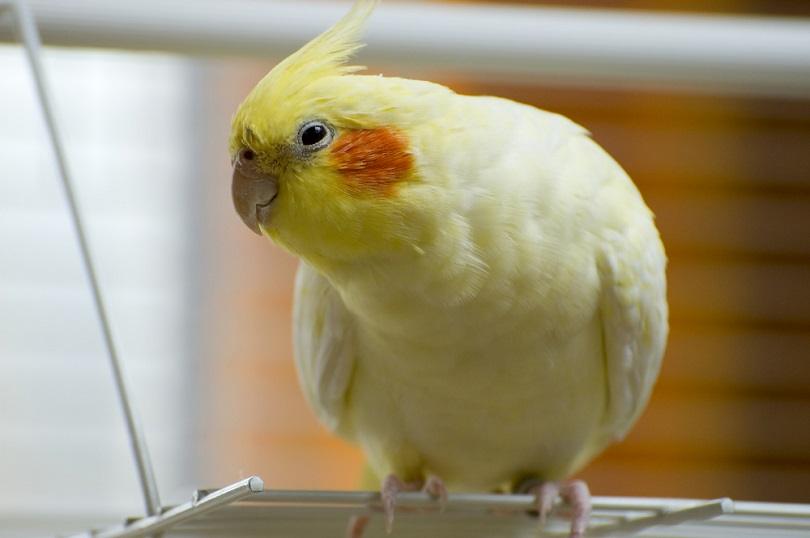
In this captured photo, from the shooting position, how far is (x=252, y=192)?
2.55ft

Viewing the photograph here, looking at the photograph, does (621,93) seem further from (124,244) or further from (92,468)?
(92,468)

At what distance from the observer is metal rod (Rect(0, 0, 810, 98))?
909 mm

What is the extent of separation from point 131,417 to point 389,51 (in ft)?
1.30

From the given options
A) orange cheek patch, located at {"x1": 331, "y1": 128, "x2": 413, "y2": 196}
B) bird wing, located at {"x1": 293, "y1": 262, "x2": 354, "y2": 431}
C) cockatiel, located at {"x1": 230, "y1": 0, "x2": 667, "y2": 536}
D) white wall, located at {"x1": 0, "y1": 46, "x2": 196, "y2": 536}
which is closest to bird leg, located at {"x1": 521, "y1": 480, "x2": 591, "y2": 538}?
cockatiel, located at {"x1": 230, "y1": 0, "x2": 667, "y2": 536}

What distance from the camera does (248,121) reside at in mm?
751

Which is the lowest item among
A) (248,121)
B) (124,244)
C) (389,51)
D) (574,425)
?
(574,425)

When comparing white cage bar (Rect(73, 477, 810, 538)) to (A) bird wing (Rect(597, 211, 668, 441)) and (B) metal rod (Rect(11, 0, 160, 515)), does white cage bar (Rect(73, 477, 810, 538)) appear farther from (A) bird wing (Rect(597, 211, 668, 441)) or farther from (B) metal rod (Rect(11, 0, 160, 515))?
(A) bird wing (Rect(597, 211, 668, 441))

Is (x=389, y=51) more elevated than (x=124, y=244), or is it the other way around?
(x=124, y=244)

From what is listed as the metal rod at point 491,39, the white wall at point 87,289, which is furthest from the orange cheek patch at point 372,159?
the white wall at point 87,289

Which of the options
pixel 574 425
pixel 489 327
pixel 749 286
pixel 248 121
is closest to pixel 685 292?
pixel 749 286

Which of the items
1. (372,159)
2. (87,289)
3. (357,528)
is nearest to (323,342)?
(357,528)

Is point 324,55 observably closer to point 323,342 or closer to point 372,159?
point 372,159

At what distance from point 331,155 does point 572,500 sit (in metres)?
0.41

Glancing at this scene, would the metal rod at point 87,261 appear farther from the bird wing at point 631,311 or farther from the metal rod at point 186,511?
the bird wing at point 631,311
